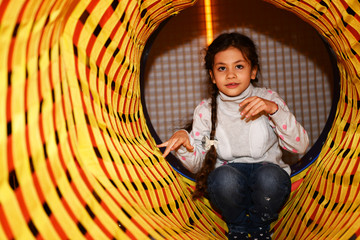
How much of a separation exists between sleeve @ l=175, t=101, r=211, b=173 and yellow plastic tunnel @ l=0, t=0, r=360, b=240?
0.09 m

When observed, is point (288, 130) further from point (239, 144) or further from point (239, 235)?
point (239, 235)

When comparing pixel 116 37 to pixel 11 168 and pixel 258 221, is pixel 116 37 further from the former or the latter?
pixel 258 221

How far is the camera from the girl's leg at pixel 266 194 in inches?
62.1

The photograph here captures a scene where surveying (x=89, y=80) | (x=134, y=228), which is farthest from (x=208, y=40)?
(x=134, y=228)

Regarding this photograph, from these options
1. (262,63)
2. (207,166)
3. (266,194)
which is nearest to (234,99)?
(207,166)

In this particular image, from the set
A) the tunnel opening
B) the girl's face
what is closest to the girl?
the girl's face

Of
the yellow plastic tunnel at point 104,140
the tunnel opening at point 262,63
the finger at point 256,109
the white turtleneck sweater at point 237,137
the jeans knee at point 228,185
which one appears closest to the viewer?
the yellow plastic tunnel at point 104,140

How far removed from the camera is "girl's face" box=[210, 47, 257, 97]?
5.61 feet

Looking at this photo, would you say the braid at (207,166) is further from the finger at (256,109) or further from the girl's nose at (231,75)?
the finger at (256,109)

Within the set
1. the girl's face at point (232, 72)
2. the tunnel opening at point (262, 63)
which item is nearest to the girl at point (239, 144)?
the girl's face at point (232, 72)

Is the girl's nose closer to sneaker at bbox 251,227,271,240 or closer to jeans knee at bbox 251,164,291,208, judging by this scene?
jeans knee at bbox 251,164,291,208

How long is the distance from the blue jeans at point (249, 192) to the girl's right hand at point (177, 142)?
15 cm

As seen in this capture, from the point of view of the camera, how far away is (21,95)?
79cm

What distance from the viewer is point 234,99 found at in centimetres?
176
